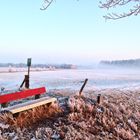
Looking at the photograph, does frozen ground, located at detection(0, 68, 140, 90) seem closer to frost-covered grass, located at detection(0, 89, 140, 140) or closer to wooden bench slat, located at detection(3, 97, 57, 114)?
frost-covered grass, located at detection(0, 89, 140, 140)

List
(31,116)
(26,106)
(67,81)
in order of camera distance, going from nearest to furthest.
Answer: (26,106) → (31,116) → (67,81)

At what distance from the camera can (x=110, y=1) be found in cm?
1078

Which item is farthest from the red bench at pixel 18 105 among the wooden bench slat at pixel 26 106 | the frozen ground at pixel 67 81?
the frozen ground at pixel 67 81

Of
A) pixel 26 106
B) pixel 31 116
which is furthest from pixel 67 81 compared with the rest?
pixel 26 106

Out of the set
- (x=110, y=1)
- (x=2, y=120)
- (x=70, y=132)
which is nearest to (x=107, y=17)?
(x=110, y=1)

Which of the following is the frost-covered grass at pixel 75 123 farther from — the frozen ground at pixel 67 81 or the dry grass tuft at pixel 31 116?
the frozen ground at pixel 67 81

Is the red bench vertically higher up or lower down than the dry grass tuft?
higher up

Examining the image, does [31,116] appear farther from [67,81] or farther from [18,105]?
[67,81]

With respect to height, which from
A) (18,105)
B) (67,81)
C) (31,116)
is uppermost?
(18,105)

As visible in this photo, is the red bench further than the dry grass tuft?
Yes

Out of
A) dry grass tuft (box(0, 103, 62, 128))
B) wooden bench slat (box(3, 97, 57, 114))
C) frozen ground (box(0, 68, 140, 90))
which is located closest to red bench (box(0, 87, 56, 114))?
wooden bench slat (box(3, 97, 57, 114))

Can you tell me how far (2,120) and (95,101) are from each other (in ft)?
16.1

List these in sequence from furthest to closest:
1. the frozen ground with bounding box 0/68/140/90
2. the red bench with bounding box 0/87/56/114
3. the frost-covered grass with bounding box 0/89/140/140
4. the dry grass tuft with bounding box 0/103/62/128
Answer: the frozen ground with bounding box 0/68/140/90, the red bench with bounding box 0/87/56/114, the dry grass tuft with bounding box 0/103/62/128, the frost-covered grass with bounding box 0/89/140/140

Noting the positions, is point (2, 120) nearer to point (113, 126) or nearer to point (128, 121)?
point (113, 126)
